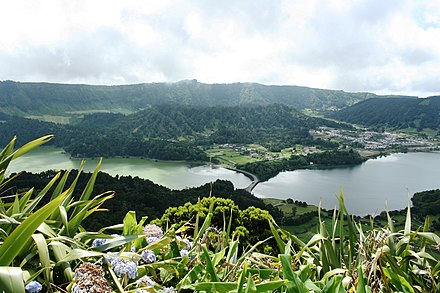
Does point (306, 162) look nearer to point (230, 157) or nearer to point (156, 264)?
point (230, 157)

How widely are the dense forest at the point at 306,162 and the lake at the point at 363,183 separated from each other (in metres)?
2.27

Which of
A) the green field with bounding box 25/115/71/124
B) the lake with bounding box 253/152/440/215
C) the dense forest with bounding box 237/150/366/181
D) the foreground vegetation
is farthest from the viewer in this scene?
the green field with bounding box 25/115/71/124

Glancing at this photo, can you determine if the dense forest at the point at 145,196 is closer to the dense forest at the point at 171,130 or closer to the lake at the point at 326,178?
the lake at the point at 326,178

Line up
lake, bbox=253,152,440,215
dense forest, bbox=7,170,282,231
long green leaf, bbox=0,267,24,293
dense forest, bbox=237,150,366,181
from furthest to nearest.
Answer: dense forest, bbox=237,150,366,181 → lake, bbox=253,152,440,215 → dense forest, bbox=7,170,282,231 → long green leaf, bbox=0,267,24,293

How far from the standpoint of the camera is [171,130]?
116m

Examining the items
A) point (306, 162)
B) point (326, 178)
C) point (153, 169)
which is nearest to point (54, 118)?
point (153, 169)

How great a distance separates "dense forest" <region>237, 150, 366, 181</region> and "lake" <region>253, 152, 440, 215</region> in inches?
89.4

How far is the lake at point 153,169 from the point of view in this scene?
5331 centimetres

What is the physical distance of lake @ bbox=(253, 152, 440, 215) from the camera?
43688 millimetres

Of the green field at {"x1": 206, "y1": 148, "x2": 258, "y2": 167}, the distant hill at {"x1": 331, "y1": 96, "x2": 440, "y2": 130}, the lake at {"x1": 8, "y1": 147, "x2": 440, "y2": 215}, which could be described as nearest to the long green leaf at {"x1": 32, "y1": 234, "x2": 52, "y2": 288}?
the lake at {"x1": 8, "y1": 147, "x2": 440, "y2": 215}

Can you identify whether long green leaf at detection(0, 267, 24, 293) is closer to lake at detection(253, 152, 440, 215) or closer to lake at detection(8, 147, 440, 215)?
lake at detection(253, 152, 440, 215)

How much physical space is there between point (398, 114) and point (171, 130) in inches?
3567

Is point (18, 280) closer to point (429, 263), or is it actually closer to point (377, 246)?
point (377, 246)

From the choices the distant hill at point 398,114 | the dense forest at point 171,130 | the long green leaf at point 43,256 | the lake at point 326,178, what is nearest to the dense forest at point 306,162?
the lake at point 326,178
